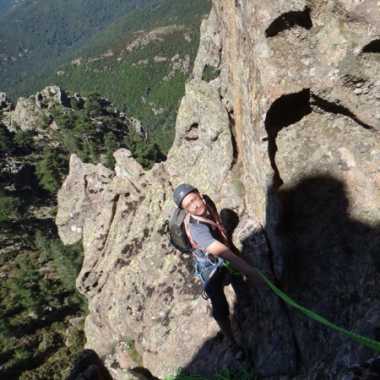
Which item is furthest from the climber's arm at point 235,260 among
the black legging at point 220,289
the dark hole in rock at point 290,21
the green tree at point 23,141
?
the green tree at point 23,141

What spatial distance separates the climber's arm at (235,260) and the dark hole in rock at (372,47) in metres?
3.87

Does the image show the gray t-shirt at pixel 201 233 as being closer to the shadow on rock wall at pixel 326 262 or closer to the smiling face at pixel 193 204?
the smiling face at pixel 193 204

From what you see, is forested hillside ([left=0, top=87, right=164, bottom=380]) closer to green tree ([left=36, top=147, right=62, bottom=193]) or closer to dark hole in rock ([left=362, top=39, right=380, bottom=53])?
green tree ([left=36, top=147, right=62, bottom=193])

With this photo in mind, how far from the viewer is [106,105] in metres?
140

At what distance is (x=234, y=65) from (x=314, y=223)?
4.27 m

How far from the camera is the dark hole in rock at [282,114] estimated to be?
27.9 ft

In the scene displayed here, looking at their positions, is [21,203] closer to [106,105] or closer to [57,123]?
[57,123]

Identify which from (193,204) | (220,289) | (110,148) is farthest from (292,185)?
(110,148)

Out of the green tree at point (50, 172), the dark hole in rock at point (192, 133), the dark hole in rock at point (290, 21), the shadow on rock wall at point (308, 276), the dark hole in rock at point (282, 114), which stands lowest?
the shadow on rock wall at point (308, 276)

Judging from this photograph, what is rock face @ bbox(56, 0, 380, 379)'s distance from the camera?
7664 mm

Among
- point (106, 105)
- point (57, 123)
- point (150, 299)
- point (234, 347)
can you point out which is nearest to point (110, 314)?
point (150, 299)

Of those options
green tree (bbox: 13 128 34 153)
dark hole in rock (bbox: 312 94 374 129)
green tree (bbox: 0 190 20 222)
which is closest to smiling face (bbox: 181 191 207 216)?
dark hole in rock (bbox: 312 94 374 129)

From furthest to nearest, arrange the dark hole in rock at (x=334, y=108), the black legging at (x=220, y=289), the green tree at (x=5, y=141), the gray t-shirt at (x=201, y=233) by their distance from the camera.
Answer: the green tree at (x=5, y=141) < the black legging at (x=220, y=289) < the gray t-shirt at (x=201, y=233) < the dark hole in rock at (x=334, y=108)

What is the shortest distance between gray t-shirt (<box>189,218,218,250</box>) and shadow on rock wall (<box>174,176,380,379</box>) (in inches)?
57.6
